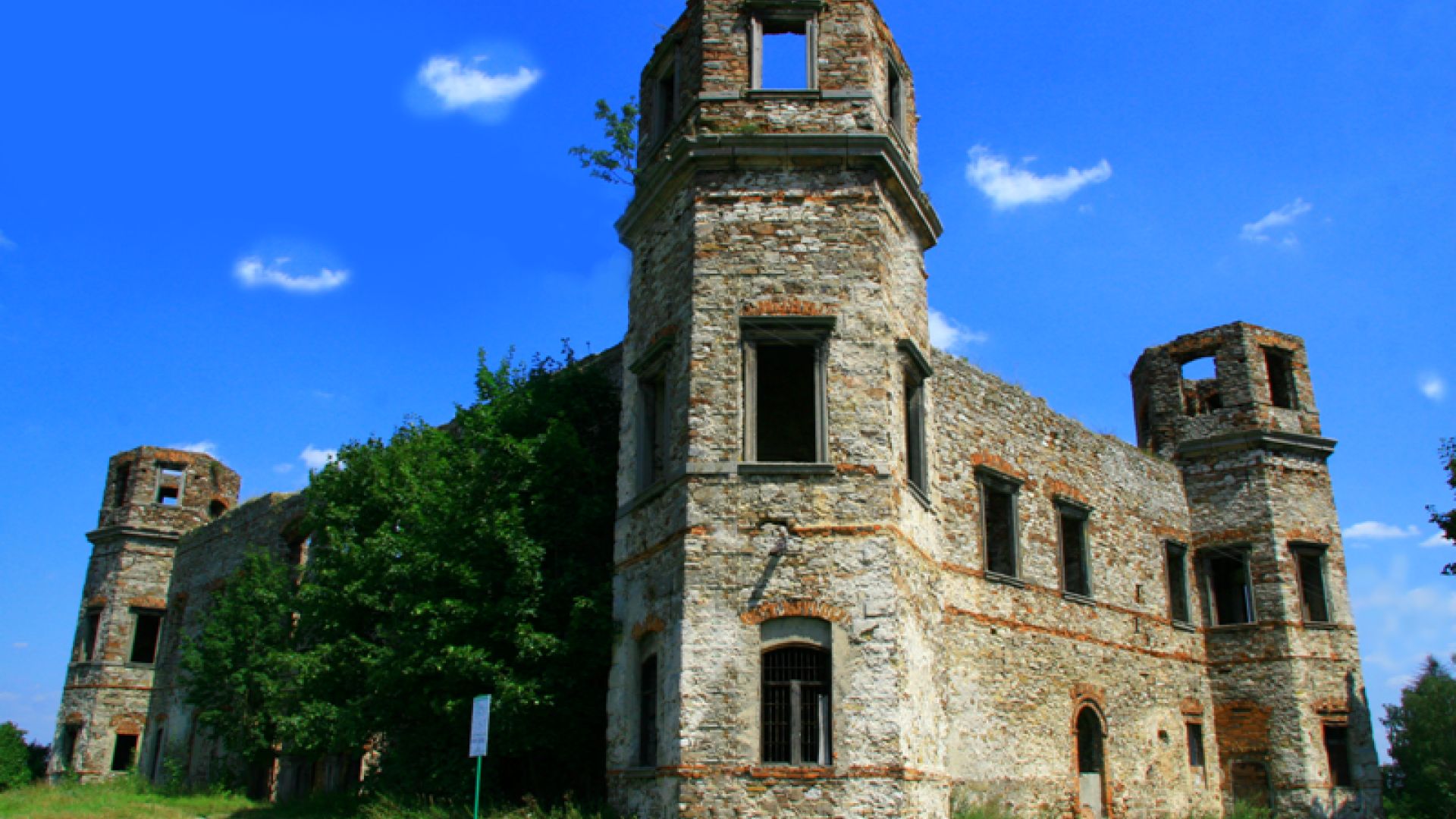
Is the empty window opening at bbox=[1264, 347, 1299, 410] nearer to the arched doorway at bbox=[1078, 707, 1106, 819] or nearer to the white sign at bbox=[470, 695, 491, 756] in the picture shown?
the arched doorway at bbox=[1078, 707, 1106, 819]

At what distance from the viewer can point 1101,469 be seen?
20.2 m

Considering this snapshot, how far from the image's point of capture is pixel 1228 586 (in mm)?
22062

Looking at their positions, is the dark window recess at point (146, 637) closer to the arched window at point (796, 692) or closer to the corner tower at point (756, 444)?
the corner tower at point (756, 444)

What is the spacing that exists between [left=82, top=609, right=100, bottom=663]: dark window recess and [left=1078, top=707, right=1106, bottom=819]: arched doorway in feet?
86.2

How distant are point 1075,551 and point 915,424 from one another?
258 inches

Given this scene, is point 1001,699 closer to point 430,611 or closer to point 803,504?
point 803,504

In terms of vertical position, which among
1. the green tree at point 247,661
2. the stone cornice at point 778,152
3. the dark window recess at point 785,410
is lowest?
the green tree at point 247,661

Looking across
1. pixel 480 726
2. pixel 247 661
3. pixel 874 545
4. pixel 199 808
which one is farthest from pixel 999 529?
pixel 199 808

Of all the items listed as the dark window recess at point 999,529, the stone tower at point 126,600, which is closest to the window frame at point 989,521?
the dark window recess at point 999,529

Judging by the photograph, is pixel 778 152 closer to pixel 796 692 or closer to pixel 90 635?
pixel 796 692

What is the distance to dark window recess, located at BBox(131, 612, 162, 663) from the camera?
30781mm

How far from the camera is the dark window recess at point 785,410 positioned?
16750 mm

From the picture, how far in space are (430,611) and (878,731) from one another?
21.5ft

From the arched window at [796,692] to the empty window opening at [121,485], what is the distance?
2656 cm
